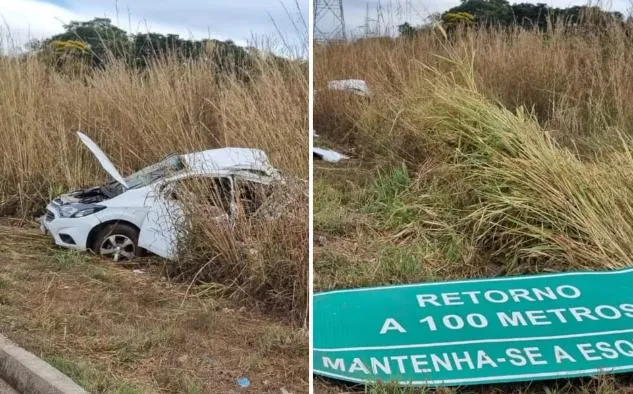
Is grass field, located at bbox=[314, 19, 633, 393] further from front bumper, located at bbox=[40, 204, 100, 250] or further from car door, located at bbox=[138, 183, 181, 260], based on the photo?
front bumper, located at bbox=[40, 204, 100, 250]

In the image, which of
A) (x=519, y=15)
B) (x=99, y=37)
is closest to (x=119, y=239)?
(x=99, y=37)

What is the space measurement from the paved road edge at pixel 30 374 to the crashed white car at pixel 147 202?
0.61 m

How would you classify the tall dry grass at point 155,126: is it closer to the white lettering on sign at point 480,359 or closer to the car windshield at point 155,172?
the car windshield at point 155,172

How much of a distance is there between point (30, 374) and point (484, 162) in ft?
8.05

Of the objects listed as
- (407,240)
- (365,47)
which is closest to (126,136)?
(365,47)

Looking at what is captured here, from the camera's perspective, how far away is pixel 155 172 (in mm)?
3496

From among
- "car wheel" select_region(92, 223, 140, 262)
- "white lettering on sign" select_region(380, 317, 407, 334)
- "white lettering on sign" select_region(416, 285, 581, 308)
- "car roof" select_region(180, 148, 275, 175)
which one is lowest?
"white lettering on sign" select_region(380, 317, 407, 334)

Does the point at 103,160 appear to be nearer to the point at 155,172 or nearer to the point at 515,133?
the point at 155,172

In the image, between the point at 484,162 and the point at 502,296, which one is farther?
the point at 484,162

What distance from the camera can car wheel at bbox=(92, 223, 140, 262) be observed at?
11.6 feet

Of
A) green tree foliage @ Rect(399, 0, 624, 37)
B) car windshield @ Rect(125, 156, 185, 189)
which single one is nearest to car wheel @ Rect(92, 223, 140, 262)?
Result: car windshield @ Rect(125, 156, 185, 189)

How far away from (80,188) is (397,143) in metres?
1.78

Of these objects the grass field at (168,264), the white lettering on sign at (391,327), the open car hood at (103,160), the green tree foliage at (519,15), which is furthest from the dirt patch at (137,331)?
the green tree foliage at (519,15)

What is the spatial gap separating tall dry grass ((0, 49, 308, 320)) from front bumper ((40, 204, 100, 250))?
19 centimetres
